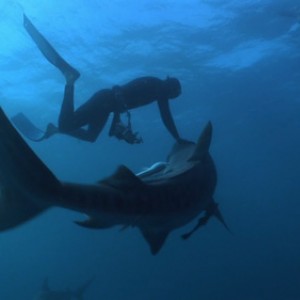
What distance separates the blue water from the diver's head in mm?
3174

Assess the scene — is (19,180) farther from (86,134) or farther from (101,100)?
(86,134)

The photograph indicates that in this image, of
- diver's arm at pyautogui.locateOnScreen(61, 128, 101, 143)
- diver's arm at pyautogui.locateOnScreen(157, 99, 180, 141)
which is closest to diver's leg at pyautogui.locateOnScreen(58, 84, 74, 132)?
diver's arm at pyautogui.locateOnScreen(61, 128, 101, 143)

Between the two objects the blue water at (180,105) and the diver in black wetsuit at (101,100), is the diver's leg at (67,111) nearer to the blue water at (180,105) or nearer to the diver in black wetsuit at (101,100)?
the diver in black wetsuit at (101,100)

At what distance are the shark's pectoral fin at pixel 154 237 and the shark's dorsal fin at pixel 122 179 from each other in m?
0.89

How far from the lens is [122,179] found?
3.56 metres

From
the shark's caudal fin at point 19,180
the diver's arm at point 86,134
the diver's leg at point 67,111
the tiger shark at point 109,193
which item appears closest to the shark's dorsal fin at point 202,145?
the tiger shark at point 109,193

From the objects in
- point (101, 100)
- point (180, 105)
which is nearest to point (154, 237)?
point (101, 100)

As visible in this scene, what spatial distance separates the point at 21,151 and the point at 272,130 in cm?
4463

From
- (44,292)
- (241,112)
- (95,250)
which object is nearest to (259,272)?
(241,112)

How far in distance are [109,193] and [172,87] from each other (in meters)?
5.46

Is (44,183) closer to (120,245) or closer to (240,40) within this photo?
(240,40)

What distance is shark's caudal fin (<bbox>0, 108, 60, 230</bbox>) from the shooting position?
278 centimetres

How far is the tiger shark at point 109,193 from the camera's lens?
290cm

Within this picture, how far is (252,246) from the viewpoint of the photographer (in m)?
78.9
